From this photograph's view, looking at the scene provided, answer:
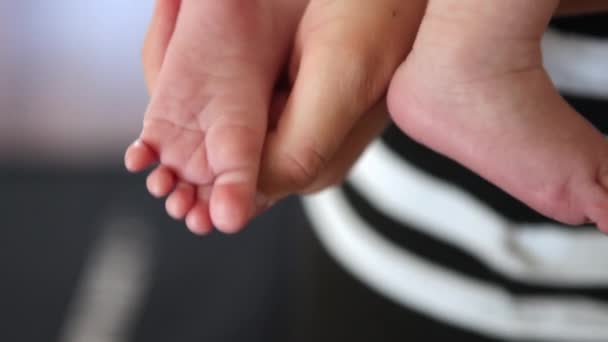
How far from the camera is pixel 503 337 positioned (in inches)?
20.6

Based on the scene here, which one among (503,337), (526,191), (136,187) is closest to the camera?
(526,191)

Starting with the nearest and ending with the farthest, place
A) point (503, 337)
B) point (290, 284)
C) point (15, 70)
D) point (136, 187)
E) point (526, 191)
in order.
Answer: point (526, 191)
point (503, 337)
point (290, 284)
point (136, 187)
point (15, 70)

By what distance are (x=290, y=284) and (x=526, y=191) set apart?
32.3 inches

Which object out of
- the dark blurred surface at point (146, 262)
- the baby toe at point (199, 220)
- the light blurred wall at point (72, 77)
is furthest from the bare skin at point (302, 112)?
the light blurred wall at point (72, 77)

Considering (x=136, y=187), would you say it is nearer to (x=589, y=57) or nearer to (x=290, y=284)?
(x=290, y=284)

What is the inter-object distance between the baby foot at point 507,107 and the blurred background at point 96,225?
77 cm

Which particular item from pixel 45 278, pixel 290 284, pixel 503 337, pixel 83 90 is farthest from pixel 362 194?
pixel 83 90

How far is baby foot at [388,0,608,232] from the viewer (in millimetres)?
367

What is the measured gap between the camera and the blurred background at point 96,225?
1.14 metres

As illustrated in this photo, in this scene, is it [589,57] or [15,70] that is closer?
[589,57]

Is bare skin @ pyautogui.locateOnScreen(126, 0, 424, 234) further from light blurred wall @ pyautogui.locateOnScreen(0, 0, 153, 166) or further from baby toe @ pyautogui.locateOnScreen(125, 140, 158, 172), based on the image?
light blurred wall @ pyautogui.locateOnScreen(0, 0, 153, 166)

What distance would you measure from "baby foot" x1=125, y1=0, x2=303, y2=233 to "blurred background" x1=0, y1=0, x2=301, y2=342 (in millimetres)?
734

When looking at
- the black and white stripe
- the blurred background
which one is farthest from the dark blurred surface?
the black and white stripe

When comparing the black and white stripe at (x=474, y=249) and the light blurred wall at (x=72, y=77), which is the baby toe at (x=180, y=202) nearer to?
the black and white stripe at (x=474, y=249)
